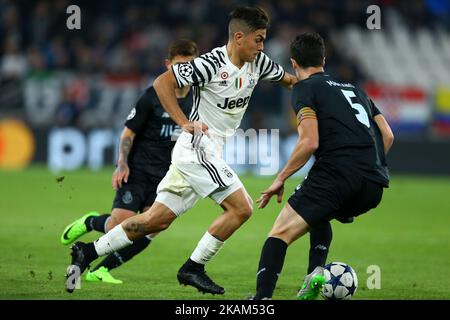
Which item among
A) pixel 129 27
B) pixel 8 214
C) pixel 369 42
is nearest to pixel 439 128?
pixel 369 42

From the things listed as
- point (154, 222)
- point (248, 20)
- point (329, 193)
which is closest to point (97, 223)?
point (154, 222)

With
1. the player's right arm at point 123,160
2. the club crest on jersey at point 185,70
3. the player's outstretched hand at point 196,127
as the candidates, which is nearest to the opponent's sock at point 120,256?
the player's right arm at point 123,160

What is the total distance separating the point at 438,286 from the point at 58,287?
339cm

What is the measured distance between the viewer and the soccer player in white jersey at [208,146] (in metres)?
7.57

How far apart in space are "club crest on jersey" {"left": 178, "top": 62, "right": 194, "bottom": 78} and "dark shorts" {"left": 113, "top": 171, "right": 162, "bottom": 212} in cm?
175

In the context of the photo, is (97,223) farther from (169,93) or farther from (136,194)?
(169,93)

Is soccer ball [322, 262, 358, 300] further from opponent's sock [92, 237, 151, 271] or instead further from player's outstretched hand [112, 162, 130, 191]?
player's outstretched hand [112, 162, 130, 191]

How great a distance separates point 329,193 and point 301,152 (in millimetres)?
412

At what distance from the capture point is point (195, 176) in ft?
25.0

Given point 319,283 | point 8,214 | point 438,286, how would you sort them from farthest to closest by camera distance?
1. point 8,214
2. point 438,286
3. point 319,283

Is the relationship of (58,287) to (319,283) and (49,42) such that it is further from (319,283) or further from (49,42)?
(49,42)

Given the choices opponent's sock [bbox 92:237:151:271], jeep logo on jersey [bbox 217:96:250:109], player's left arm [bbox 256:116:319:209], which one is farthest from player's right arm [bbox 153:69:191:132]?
opponent's sock [bbox 92:237:151:271]

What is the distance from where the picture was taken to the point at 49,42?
22.0m

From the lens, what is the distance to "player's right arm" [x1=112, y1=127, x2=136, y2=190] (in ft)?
29.0
